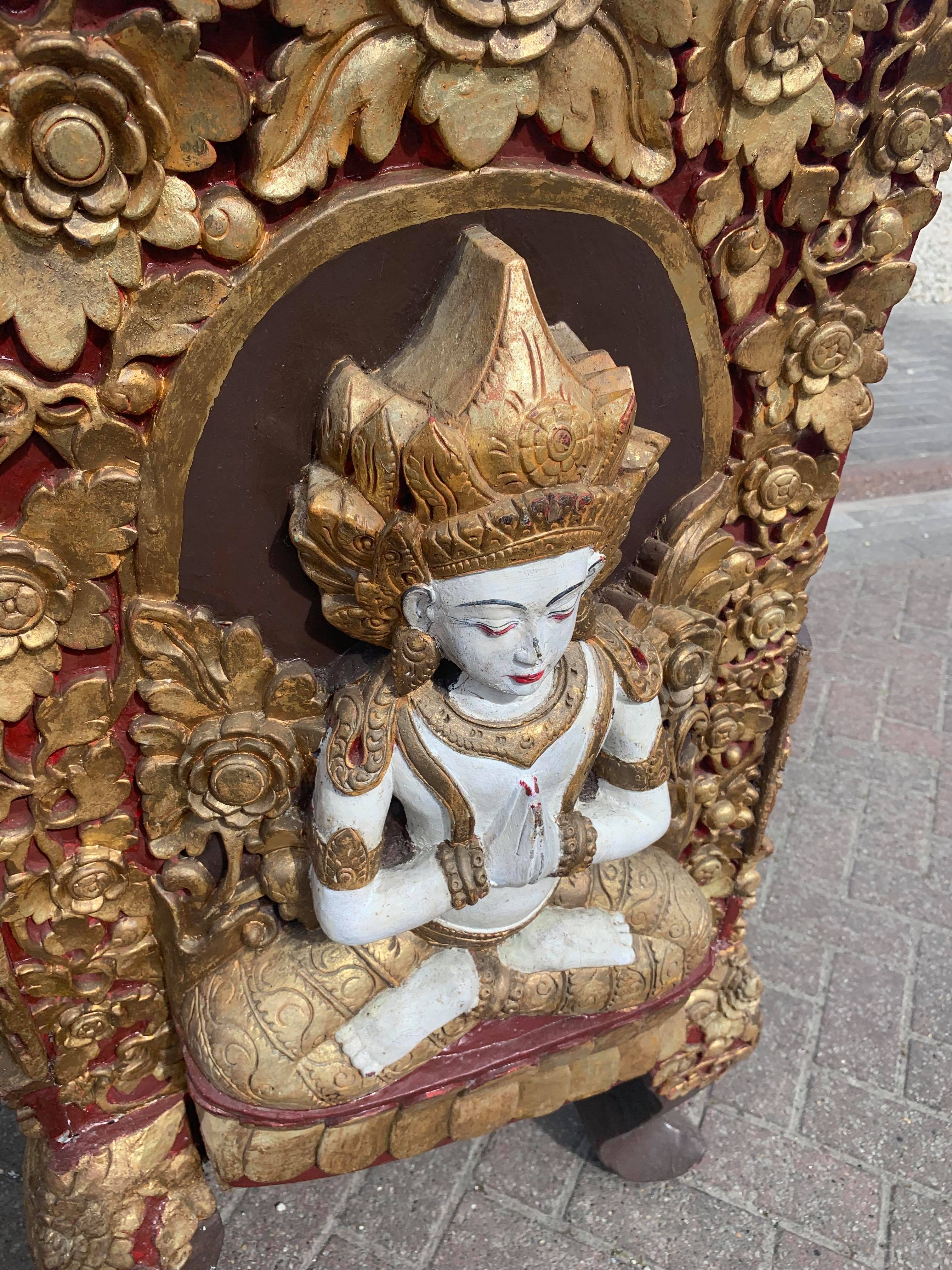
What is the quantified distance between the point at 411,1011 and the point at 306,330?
0.90 m

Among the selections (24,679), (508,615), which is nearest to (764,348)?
(508,615)

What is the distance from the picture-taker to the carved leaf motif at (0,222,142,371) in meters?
0.87

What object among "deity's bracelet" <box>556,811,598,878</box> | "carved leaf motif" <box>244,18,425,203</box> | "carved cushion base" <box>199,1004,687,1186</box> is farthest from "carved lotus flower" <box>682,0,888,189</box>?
"carved cushion base" <box>199,1004,687,1186</box>

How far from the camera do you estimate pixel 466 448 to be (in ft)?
3.28

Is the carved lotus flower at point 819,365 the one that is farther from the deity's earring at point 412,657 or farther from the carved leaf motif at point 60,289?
the carved leaf motif at point 60,289

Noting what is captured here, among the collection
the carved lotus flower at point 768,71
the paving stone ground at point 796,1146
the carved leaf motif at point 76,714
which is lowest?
the paving stone ground at point 796,1146

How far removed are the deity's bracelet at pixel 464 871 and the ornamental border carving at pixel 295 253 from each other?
46 cm

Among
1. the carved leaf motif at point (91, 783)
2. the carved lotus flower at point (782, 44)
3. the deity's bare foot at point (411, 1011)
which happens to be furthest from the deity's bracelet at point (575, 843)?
the carved lotus flower at point (782, 44)

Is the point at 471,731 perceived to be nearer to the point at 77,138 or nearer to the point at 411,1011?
the point at 411,1011

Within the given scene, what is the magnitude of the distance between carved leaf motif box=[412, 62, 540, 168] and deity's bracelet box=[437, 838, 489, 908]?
2.55 feet

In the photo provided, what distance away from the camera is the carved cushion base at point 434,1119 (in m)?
1.39

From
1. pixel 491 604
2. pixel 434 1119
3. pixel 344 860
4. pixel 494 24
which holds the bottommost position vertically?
pixel 434 1119

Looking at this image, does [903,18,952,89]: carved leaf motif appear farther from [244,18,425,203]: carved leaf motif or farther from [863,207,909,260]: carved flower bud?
[244,18,425,203]: carved leaf motif

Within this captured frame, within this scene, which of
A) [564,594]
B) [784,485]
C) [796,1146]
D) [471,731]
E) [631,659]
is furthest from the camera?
[796,1146]
